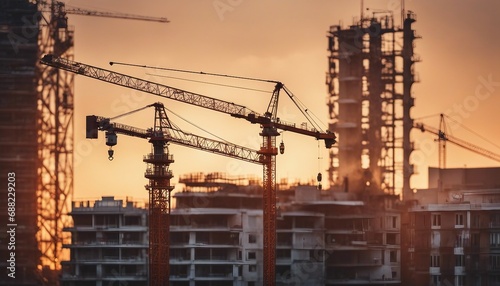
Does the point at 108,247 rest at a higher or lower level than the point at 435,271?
higher

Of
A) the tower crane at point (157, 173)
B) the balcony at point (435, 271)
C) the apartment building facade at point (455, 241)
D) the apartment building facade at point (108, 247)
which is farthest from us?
the balcony at point (435, 271)

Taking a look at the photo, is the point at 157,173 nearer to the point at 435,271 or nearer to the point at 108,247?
the point at 108,247

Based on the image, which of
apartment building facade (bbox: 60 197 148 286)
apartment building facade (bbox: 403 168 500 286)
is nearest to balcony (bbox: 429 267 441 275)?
apartment building facade (bbox: 403 168 500 286)

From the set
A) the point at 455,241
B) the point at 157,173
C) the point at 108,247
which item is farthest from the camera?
the point at 455,241

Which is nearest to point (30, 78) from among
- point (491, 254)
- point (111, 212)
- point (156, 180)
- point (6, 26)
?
point (6, 26)

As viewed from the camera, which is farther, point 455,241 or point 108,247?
point 455,241

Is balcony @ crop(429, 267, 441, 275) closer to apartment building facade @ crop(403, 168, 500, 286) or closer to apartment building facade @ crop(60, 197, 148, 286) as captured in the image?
apartment building facade @ crop(403, 168, 500, 286)

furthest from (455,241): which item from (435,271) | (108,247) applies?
(108,247)

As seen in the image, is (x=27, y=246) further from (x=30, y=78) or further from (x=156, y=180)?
(x=156, y=180)

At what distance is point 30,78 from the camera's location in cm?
19862

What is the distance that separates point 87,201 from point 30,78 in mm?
17119

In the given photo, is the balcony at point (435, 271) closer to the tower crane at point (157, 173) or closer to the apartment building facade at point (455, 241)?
the apartment building facade at point (455, 241)

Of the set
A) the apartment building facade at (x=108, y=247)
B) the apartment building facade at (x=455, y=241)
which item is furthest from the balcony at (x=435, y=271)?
the apartment building facade at (x=108, y=247)

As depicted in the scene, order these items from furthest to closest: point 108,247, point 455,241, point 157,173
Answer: point 455,241
point 108,247
point 157,173
